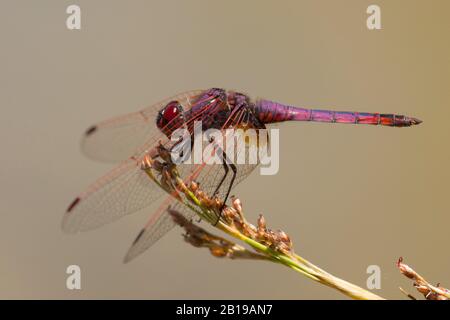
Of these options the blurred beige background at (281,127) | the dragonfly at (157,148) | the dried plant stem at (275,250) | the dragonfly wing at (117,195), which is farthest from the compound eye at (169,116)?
the blurred beige background at (281,127)

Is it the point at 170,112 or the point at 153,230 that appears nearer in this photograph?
the point at 153,230

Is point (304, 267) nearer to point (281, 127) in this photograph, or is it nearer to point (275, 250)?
point (275, 250)

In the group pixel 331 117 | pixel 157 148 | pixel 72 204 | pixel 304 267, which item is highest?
pixel 331 117

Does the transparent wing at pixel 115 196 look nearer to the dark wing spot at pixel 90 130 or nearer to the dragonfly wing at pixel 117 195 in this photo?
the dragonfly wing at pixel 117 195

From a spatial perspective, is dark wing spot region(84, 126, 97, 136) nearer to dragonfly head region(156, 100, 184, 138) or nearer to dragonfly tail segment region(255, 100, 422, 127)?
dragonfly head region(156, 100, 184, 138)

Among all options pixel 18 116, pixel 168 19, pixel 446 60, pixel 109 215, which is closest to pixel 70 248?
pixel 18 116

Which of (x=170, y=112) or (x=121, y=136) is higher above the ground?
(x=170, y=112)

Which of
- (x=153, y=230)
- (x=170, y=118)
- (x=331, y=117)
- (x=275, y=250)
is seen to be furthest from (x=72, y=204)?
(x=331, y=117)

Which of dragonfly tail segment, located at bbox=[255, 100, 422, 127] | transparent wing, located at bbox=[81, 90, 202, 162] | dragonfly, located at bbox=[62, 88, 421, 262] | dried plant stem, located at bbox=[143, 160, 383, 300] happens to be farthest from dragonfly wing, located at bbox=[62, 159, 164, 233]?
dragonfly tail segment, located at bbox=[255, 100, 422, 127]
